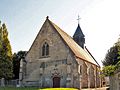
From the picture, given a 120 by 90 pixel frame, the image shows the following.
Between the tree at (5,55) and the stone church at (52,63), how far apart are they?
9337mm

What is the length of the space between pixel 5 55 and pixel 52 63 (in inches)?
616

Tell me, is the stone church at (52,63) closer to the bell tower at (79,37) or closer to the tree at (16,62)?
the bell tower at (79,37)

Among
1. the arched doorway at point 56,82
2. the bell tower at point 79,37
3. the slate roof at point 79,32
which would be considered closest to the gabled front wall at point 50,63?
the arched doorway at point 56,82

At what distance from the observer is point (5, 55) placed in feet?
149

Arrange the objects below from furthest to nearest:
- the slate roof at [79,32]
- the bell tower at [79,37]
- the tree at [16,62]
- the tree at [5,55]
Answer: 1. the tree at [16,62]
2. the slate roof at [79,32]
3. the bell tower at [79,37]
4. the tree at [5,55]

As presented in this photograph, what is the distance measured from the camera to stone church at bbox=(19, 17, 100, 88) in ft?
105

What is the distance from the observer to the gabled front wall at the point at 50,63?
31891 mm

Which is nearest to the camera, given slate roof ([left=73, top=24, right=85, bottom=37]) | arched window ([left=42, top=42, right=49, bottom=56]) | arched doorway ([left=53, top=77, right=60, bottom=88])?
arched doorway ([left=53, top=77, right=60, bottom=88])

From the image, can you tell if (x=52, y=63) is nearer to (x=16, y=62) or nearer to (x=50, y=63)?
(x=50, y=63)

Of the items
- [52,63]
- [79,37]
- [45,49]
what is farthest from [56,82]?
[79,37]

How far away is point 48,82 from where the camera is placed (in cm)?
3359

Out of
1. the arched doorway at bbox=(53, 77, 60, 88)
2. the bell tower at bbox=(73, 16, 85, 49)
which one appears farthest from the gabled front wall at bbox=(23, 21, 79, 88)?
the bell tower at bbox=(73, 16, 85, 49)

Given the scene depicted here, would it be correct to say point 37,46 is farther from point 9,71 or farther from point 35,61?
point 9,71

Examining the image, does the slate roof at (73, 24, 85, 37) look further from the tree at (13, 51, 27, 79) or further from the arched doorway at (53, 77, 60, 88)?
the arched doorway at (53, 77, 60, 88)
